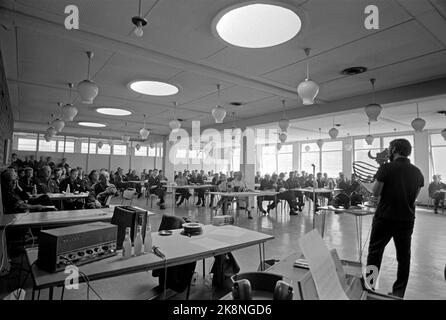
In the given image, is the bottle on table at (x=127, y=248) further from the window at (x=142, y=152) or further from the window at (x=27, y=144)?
the window at (x=142, y=152)

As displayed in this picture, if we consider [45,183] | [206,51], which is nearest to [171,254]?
[206,51]

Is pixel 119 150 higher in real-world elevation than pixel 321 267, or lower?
higher

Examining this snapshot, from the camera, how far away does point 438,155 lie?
10.8 metres

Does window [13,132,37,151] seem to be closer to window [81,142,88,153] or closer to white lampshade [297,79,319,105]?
window [81,142,88,153]

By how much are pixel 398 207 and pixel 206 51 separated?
3028 mm

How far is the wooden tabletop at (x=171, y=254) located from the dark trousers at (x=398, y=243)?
1.11 meters

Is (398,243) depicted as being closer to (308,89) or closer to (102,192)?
(308,89)

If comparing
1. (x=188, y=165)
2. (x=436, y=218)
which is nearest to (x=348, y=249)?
(x=436, y=218)

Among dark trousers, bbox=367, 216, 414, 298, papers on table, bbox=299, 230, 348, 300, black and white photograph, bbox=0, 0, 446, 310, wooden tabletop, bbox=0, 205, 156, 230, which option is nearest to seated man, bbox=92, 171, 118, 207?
black and white photograph, bbox=0, 0, 446, 310

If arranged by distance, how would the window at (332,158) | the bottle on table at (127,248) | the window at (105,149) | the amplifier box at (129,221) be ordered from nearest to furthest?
the bottle on table at (127,248) → the amplifier box at (129,221) → the window at (332,158) → the window at (105,149)

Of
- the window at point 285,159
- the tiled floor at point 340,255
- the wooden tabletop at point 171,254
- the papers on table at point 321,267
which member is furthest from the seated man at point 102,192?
the window at point 285,159

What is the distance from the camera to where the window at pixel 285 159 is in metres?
16.7

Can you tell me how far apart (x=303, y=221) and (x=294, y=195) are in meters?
1.34

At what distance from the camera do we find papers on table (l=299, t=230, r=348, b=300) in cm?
96
